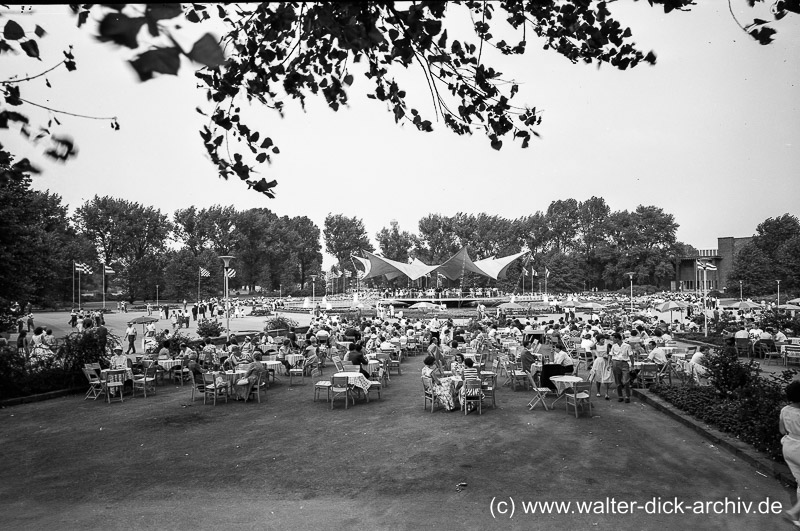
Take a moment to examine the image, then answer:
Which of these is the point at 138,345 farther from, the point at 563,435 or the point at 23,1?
the point at 23,1

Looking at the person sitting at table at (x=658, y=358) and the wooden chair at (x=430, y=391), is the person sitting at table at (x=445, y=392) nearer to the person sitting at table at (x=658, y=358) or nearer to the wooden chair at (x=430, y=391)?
the wooden chair at (x=430, y=391)

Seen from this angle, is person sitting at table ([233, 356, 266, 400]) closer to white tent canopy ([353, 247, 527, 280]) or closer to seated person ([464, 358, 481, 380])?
seated person ([464, 358, 481, 380])

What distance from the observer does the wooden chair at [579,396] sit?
29.6ft

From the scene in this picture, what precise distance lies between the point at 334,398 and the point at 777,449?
7.61 m

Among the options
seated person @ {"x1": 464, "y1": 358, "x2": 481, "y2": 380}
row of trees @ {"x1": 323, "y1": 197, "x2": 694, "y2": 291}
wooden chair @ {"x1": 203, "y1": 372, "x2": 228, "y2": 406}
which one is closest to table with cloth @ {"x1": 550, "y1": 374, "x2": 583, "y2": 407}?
seated person @ {"x1": 464, "y1": 358, "x2": 481, "y2": 380}

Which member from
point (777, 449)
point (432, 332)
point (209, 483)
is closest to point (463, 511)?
point (209, 483)

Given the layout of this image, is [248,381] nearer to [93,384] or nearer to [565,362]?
[93,384]

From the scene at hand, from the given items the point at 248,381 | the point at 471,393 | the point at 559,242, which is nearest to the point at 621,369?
the point at 471,393

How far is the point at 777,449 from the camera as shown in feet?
20.1

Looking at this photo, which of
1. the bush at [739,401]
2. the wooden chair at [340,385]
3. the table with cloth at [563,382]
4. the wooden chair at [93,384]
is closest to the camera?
the bush at [739,401]

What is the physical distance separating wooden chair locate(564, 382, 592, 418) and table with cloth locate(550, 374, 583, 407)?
3.5 inches

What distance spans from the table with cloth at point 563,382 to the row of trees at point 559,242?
228 ft

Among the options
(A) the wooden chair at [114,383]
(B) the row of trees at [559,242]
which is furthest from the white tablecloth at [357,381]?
(B) the row of trees at [559,242]

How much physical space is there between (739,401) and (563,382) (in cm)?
290
